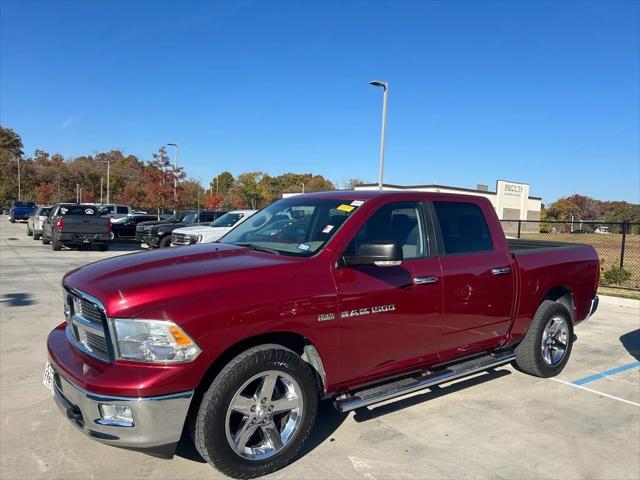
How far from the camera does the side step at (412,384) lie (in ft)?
11.5

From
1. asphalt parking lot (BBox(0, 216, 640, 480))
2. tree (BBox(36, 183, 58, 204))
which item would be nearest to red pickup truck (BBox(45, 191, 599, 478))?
asphalt parking lot (BBox(0, 216, 640, 480))

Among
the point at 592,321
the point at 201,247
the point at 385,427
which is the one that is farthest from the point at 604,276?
the point at 201,247

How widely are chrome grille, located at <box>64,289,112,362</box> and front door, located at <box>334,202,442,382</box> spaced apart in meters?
1.53

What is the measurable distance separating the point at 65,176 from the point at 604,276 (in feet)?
277

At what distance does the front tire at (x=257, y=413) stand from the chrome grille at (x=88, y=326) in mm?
709

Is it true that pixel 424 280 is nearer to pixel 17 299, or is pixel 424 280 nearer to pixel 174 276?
pixel 174 276

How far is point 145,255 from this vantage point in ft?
12.7

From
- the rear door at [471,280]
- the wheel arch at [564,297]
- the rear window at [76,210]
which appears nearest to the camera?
the rear door at [471,280]

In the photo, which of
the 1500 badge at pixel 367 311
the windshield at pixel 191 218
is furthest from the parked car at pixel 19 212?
the 1500 badge at pixel 367 311

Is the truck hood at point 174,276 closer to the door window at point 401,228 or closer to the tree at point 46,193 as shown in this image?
the door window at point 401,228

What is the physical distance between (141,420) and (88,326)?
73cm

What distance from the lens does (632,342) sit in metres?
7.06

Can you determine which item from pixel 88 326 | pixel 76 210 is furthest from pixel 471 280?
pixel 76 210

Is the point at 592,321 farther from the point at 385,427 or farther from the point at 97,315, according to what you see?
the point at 97,315
